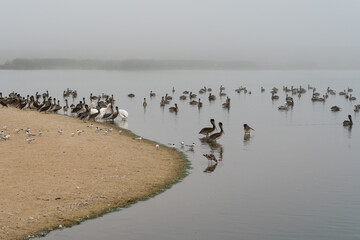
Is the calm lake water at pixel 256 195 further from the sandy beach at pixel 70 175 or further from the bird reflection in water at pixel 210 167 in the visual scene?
the sandy beach at pixel 70 175

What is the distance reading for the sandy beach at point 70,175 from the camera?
13773mm

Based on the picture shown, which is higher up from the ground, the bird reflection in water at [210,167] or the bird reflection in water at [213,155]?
Result: the bird reflection in water at [213,155]

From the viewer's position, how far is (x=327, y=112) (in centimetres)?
4709

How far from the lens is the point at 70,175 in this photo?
57.2 feet

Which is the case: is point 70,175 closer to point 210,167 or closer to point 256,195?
point 210,167

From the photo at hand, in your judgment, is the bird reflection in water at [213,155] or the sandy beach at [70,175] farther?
the bird reflection in water at [213,155]

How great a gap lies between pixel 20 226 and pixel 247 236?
5791mm

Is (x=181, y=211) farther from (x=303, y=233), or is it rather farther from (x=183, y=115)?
(x=183, y=115)

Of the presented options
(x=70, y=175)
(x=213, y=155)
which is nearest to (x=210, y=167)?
(x=213, y=155)

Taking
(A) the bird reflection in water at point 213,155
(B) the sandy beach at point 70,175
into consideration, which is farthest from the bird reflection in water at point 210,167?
(B) the sandy beach at point 70,175

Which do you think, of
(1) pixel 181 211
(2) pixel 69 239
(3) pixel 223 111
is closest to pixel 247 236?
(1) pixel 181 211

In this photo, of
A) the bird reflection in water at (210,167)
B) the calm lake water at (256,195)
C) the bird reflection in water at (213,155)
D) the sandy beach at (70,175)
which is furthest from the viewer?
the bird reflection in water at (213,155)

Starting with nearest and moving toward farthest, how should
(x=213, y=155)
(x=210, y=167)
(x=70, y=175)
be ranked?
(x=70, y=175) → (x=210, y=167) → (x=213, y=155)

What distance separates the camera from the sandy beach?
45.2ft
